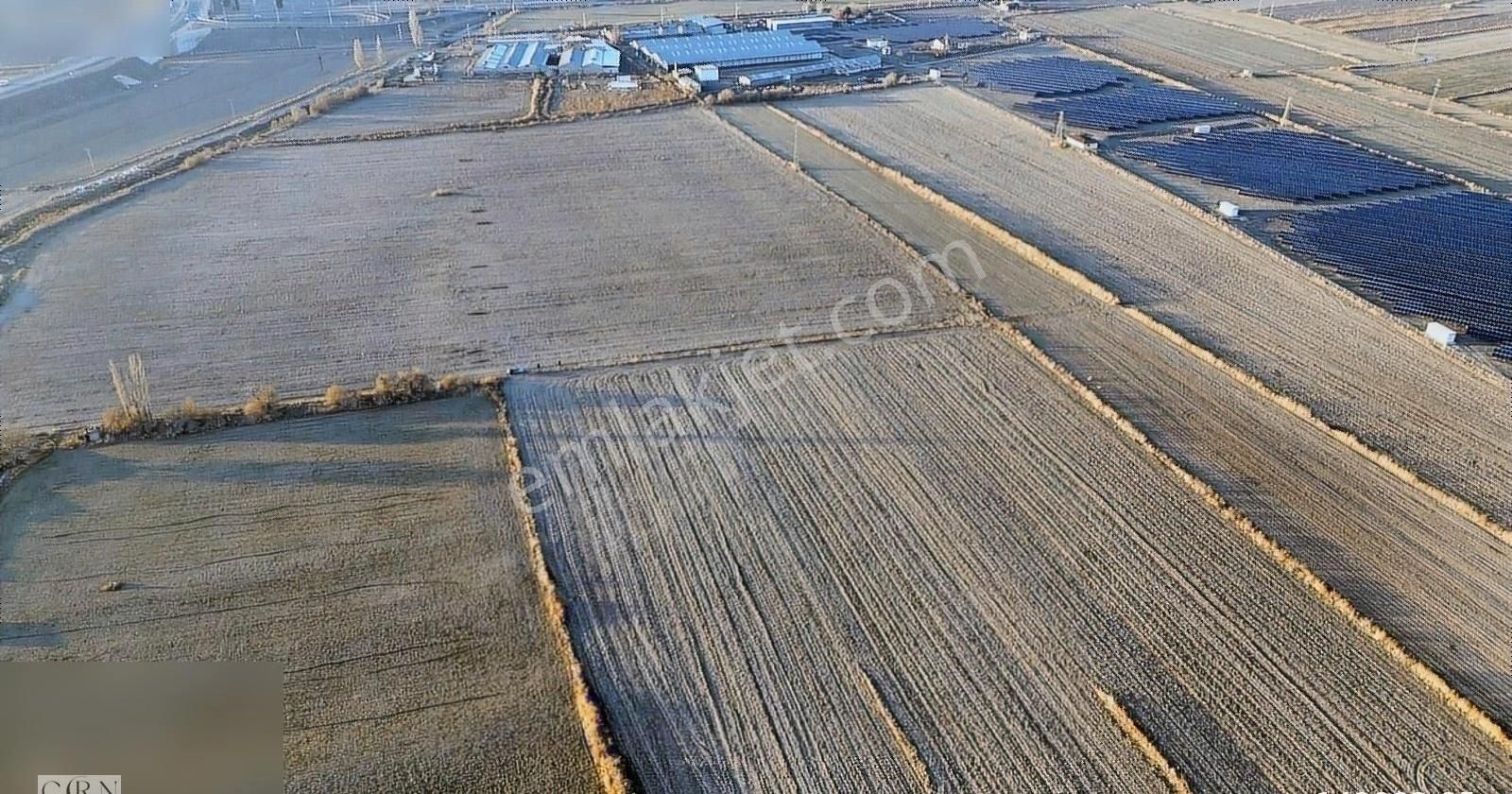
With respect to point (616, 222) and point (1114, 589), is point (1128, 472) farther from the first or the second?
point (616, 222)

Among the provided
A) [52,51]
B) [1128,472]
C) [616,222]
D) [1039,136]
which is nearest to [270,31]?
[52,51]

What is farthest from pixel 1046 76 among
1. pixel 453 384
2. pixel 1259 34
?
pixel 453 384

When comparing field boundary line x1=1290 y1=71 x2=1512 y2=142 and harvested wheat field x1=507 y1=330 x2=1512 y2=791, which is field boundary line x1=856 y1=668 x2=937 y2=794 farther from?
field boundary line x1=1290 y1=71 x2=1512 y2=142

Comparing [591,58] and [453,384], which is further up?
[591,58]

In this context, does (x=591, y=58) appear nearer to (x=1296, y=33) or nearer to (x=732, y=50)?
(x=732, y=50)

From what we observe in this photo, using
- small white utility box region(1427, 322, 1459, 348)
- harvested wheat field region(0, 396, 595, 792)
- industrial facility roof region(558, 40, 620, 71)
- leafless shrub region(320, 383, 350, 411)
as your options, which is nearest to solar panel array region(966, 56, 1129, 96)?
industrial facility roof region(558, 40, 620, 71)

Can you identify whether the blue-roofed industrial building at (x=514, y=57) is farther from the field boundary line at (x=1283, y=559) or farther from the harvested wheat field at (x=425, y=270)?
the field boundary line at (x=1283, y=559)

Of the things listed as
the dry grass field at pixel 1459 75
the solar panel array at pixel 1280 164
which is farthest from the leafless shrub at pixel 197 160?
the dry grass field at pixel 1459 75
